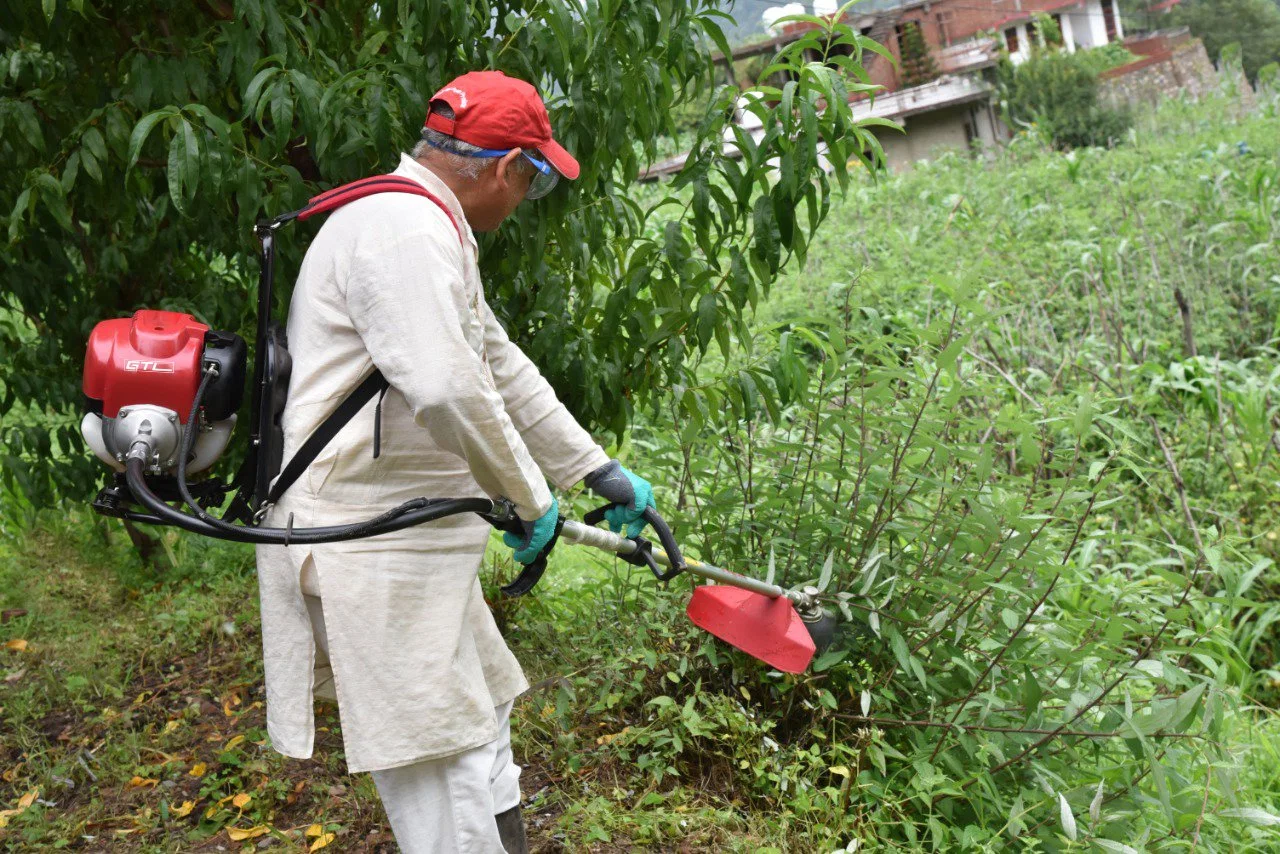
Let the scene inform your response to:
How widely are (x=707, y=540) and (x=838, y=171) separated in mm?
1103

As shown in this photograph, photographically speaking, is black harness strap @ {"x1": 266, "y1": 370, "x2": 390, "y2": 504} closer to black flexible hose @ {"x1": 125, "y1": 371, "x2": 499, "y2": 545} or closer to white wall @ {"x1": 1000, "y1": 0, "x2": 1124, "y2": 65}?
black flexible hose @ {"x1": 125, "y1": 371, "x2": 499, "y2": 545}

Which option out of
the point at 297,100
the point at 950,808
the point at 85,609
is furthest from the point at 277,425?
the point at 85,609

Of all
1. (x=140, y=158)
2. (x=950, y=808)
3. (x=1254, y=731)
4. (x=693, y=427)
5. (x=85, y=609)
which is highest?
(x=140, y=158)

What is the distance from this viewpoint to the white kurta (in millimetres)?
2117

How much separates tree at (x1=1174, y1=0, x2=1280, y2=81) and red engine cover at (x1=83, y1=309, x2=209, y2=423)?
5589 cm

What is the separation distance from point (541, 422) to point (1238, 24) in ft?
194

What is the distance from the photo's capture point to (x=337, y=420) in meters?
2.26

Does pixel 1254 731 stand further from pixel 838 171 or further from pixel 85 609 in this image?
pixel 85 609

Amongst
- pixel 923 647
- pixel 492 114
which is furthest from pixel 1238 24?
pixel 492 114

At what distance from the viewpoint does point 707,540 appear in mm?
3373

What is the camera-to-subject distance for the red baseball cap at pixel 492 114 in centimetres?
232

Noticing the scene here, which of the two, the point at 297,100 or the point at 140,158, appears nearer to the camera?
the point at 297,100

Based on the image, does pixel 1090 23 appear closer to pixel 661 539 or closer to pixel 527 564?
pixel 661 539

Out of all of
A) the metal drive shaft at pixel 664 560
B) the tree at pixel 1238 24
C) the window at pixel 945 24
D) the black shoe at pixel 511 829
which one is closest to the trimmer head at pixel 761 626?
the metal drive shaft at pixel 664 560
